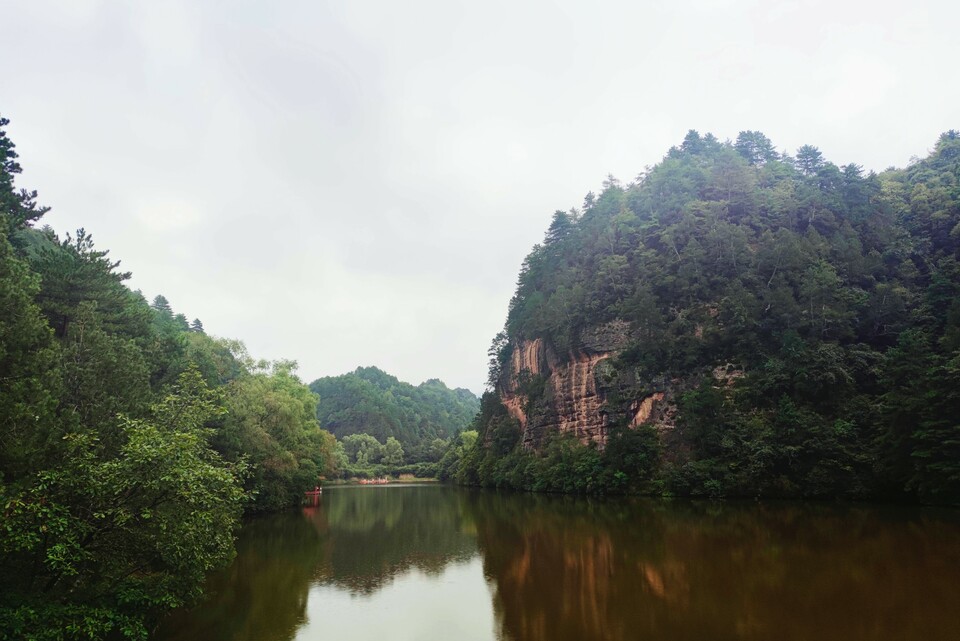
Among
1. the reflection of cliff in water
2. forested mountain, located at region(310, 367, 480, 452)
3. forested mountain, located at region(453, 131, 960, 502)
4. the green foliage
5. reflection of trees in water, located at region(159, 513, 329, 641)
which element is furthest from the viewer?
forested mountain, located at region(310, 367, 480, 452)

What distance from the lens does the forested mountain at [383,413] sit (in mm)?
147125

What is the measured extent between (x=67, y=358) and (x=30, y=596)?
7.96 metres

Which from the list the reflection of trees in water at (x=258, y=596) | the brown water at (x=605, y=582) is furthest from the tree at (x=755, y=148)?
the reflection of trees in water at (x=258, y=596)

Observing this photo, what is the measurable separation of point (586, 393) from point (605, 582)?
1648 inches

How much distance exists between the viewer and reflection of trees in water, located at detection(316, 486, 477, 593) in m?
19.2

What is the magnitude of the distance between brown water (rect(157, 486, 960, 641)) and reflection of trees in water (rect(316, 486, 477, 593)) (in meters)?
0.12

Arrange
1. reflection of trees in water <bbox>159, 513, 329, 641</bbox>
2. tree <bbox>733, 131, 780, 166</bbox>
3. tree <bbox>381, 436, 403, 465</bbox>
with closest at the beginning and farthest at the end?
reflection of trees in water <bbox>159, 513, 329, 641</bbox>, tree <bbox>733, 131, 780, 166</bbox>, tree <bbox>381, 436, 403, 465</bbox>

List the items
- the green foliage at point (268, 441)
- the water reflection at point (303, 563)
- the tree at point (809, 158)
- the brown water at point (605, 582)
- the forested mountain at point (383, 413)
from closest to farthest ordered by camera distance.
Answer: the brown water at point (605, 582) < the water reflection at point (303, 563) < the green foliage at point (268, 441) < the tree at point (809, 158) < the forested mountain at point (383, 413)

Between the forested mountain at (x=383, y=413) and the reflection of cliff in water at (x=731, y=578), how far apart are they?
112311 mm

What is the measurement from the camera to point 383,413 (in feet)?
A: 490

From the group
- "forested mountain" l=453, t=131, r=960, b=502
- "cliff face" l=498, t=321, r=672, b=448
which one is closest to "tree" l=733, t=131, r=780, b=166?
"forested mountain" l=453, t=131, r=960, b=502

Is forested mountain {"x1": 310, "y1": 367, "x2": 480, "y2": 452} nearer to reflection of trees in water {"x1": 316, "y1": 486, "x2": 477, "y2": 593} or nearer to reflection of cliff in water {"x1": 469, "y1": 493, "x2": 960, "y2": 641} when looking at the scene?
reflection of trees in water {"x1": 316, "y1": 486, "x2": 477, "y2": 593}

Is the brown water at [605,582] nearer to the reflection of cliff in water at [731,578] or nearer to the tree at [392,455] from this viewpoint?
the reflection of cliff in water at [731,578]

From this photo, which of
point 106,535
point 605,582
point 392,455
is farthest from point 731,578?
point 392,455
